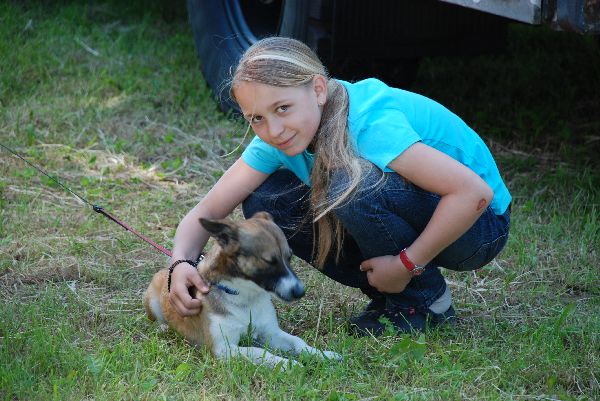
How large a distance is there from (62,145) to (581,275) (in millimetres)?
3185

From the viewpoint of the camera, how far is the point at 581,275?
4148 mm

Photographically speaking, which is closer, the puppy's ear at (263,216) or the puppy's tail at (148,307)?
the puppy's ear at (263,216)

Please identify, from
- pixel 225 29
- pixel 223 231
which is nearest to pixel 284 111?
pixel 223 231

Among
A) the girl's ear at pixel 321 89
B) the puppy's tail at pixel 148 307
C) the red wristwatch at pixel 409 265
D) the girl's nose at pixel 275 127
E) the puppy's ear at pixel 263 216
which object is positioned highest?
the girl's ear at pixel 321 89

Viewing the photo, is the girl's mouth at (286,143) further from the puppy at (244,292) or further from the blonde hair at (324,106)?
the puppy at (244,292)

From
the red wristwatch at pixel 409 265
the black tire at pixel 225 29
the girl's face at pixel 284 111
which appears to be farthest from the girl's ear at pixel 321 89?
the black tire at pixel 225 29

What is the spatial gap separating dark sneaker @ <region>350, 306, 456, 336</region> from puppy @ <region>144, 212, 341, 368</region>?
300mm

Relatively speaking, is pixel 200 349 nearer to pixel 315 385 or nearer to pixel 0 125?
pixel 315 385

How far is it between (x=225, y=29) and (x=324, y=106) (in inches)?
111

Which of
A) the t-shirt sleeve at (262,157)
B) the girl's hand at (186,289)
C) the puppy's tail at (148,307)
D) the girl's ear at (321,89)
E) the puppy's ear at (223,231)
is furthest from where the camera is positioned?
the puppy's tail at (148,307)

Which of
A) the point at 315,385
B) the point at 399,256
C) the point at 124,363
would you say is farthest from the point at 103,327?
the point at 399,256

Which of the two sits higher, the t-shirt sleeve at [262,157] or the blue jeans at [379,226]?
the t-shirt sleeve at [262,157]

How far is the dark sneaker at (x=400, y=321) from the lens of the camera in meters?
3.55

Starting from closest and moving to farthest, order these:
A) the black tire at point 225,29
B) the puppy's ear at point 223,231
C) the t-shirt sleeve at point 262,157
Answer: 1. the puppy's ear at point 223,231
2. the t-shirt sleeve at point 262,157
3. the black tire at point 225,29
